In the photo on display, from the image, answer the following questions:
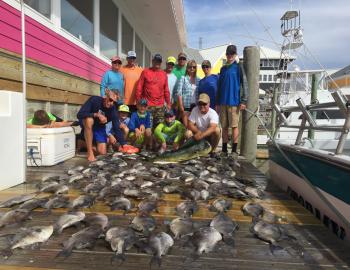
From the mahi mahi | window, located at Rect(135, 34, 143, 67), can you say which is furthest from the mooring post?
window, located at Rect(135, 34, 143, 67)

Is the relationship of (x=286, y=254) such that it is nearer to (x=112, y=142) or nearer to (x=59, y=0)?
(x=112, y=142)

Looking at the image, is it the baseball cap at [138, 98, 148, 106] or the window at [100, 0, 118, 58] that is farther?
the window at [100, 0, 118, 58]

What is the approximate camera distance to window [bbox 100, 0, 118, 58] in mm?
10203

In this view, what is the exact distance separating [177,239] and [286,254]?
835 millimetres

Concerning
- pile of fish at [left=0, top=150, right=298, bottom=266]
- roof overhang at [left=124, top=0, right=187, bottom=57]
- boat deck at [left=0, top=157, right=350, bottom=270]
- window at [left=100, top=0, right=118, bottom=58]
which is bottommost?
boat deck at [left=0, top=157, right=350, bottom=270]

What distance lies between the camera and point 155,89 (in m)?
7.27

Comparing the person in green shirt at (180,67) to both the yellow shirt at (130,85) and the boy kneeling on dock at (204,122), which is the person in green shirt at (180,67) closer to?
the yellow shirt at (130,85)

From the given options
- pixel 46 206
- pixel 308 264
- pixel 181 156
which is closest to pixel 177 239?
pixel 308 264

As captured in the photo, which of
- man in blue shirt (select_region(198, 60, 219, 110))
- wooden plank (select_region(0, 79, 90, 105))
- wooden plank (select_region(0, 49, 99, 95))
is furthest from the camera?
man in blue shirt (select_region(198, 60, 219, 110))

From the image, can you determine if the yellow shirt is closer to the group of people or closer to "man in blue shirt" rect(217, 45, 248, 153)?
the group of people

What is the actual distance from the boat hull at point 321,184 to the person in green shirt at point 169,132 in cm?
248

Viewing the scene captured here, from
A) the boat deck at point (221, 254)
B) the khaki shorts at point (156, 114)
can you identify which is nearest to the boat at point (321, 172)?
the boat deck at point (221, 254)

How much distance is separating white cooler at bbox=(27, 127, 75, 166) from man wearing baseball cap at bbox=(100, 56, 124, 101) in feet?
5.03

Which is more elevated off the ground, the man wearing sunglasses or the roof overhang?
the roof overhang
